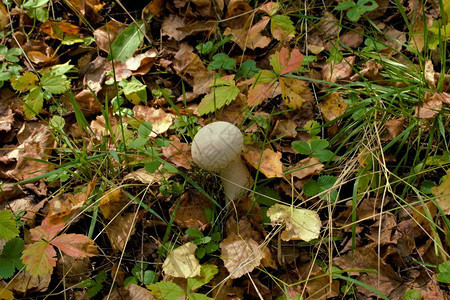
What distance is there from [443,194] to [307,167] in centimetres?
59

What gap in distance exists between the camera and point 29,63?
2764mm

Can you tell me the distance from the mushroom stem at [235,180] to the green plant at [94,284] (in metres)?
0.67

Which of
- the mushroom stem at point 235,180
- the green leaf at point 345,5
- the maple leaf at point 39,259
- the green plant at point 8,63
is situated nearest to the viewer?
the maple leaf at point 39,259

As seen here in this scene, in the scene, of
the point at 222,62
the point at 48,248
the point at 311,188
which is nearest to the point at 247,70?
the point at 222,62

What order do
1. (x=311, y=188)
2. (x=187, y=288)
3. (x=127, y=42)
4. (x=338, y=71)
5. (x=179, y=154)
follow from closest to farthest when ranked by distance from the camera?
1. (x=187, y=288)
2. (x=311, y=188)
3. (x=179, y=154)
4. (x=338, y=71)
5. (x=127, y=42)

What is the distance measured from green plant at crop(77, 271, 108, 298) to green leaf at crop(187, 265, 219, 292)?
1.43 feet

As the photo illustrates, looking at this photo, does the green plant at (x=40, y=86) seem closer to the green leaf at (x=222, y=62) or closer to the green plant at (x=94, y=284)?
the green leaf at (x=222, y=62)

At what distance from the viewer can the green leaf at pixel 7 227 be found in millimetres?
1847

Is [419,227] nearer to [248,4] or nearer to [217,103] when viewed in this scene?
[217,103]

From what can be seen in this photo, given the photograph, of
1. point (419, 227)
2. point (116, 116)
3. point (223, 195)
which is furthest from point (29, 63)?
point (419, 227)

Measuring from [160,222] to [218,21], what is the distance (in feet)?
4.39

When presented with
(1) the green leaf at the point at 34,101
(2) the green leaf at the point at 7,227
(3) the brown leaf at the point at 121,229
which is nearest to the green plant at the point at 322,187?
(3) the brown leaf at the point at 121,229

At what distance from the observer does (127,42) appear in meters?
2.78

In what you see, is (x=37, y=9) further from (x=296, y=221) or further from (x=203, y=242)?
(x=296, y=221)
